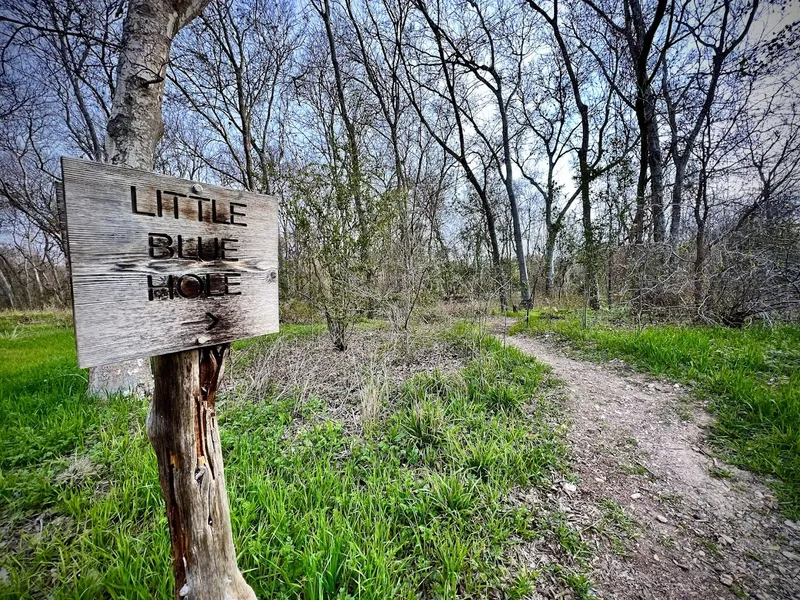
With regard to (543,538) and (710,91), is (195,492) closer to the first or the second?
(543,538)

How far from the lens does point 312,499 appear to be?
2.08 meters

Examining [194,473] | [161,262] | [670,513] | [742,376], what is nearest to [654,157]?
[742,376]

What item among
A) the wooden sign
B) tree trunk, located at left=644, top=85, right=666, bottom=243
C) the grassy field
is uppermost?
tree trunk, located at left=644, top=85, right=666, bottom=243

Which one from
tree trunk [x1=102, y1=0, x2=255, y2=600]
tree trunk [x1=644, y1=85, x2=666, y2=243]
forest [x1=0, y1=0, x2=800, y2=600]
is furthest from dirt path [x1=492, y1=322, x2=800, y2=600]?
tree trunk [x1=644, y1=85, x2=666, y2=243]

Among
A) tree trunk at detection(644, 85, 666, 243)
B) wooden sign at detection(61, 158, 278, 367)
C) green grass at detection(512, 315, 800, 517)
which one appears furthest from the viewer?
tree trunk at detection(644, 85, 666, 243)

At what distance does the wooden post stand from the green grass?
370cm

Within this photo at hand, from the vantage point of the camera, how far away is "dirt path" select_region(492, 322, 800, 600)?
69.8 inches

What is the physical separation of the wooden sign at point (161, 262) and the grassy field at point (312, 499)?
1.35 metres

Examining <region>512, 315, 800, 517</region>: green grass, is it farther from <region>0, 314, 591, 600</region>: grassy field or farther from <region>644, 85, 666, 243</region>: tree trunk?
<region>644, 85, 666, 243</region>: tree trunk

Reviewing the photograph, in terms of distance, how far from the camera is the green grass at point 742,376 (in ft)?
8.52

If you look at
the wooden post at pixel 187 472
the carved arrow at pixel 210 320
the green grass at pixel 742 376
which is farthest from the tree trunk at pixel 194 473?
the green grass at pixel 742 376

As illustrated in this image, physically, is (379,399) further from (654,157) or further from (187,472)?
(654,157)

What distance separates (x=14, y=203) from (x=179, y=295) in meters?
19.5

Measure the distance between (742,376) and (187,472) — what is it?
535cm
